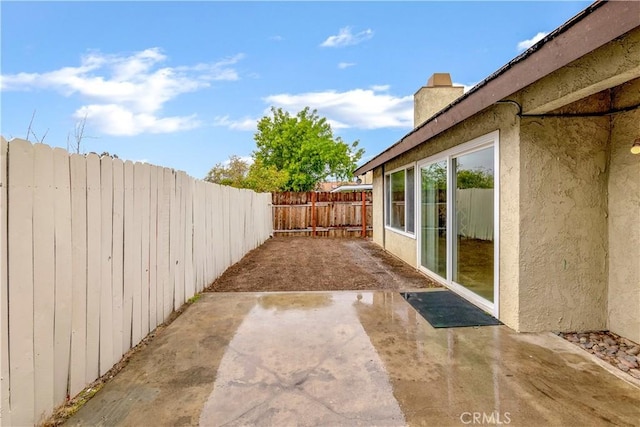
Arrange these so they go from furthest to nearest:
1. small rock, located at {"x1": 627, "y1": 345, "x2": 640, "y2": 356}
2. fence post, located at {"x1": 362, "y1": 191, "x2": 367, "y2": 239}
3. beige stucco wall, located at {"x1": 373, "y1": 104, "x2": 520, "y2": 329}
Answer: fence post, located at {"x1": 362, "y1": 191, "x2": 367, "y2": 239} < beige stucco wall, located at {"x1": 373, "y1": 104, "x2": 520, "y2": 329} < small rock, located at {"x1": 627, "y1": 345, "x2": 640, "y2": 356}

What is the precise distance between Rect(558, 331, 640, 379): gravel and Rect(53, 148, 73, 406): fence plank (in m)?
4.34

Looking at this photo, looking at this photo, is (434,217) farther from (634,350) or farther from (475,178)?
(634,350)

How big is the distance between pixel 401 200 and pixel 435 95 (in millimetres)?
4115

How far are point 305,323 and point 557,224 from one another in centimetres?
301

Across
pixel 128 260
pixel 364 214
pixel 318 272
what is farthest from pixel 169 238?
pixel 364 214

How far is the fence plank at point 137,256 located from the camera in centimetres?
329

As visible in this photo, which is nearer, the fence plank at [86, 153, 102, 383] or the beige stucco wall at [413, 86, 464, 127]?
the fence plank at [86, 153, 102, 383]

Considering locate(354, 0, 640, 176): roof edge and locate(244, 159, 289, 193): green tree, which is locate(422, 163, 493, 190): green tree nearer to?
locate(354, 0, 640, 176): roof edge

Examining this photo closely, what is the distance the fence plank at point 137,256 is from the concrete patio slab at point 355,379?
233mm

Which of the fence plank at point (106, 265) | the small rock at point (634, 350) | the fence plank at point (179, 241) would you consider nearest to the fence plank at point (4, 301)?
the fence plank at point (106, 265)

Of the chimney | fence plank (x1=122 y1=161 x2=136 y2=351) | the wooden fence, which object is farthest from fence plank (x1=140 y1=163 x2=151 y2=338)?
the wooden fence

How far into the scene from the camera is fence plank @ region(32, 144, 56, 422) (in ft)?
6.80

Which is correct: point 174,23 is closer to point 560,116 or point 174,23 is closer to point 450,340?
point 560,116

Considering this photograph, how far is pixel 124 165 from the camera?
3.16 m
